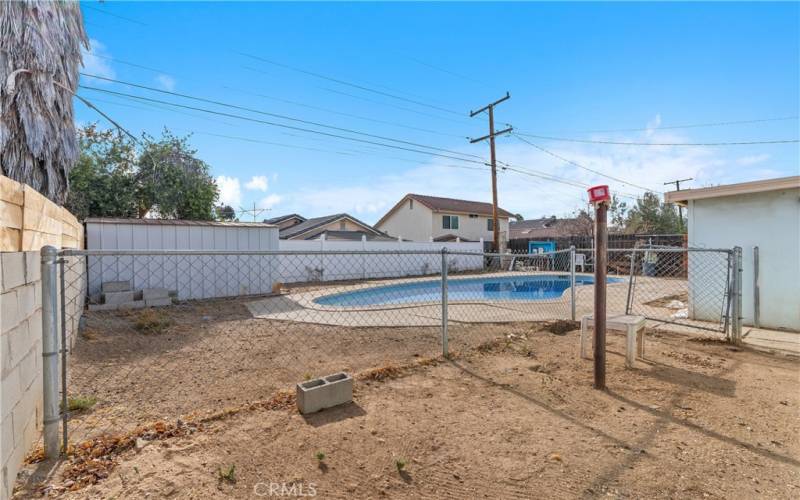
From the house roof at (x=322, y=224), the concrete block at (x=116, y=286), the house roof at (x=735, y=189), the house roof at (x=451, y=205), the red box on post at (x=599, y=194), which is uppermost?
the house roof at (x=451, y=205)

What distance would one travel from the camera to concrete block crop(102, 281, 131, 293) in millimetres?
8349

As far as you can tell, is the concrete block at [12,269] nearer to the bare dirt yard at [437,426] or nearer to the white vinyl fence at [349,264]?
the bare dirt yard at [437,426]

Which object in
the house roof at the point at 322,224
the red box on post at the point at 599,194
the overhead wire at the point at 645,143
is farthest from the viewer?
the house roof at the point at 322,224

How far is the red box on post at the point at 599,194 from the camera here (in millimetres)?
3228

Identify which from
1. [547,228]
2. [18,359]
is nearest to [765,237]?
[18,359]

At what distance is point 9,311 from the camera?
192 centimetres

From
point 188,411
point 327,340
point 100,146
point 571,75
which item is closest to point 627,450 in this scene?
point 188,411

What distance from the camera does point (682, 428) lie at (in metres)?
2.68

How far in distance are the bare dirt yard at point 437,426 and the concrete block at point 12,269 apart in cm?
112

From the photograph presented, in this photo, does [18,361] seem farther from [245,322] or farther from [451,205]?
[451,205]

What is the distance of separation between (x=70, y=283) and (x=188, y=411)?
339 cm

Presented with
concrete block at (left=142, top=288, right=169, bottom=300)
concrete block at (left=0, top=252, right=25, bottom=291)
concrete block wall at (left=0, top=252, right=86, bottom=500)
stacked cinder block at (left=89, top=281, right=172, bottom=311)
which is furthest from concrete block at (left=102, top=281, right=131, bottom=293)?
concrete block at (left=0, top=252, right=25, bottom=291)

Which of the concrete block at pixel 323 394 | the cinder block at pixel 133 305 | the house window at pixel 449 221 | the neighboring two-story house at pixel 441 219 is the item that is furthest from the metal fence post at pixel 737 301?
the house window at pixel 449 221

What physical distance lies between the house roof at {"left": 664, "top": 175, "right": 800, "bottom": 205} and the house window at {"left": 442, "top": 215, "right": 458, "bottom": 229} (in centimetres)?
1918
